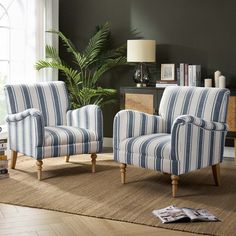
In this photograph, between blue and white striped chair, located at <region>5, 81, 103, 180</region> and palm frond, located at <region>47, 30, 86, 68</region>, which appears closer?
blue and white striped chair, located at <region>5, 81, 103, 180</region>

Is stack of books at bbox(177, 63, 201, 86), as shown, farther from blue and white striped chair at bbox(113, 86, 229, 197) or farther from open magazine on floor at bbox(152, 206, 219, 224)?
open magazine on floor at bbox(152, 206, 219, 224)

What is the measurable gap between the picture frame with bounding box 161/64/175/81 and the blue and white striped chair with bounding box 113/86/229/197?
3.98ft


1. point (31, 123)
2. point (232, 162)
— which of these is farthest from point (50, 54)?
point (232, 162)

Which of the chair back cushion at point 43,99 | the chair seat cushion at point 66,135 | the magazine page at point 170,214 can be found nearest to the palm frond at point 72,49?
the chair back cushion at point 43,99

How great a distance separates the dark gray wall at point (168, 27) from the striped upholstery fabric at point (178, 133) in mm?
1289

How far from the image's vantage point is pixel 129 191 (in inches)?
171

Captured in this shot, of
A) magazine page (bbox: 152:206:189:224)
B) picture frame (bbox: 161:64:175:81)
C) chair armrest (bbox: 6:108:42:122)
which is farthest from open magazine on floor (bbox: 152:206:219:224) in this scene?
picture frame (bbox: 161:64:175:81)

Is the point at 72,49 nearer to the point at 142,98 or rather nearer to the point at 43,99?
the point at 142,98

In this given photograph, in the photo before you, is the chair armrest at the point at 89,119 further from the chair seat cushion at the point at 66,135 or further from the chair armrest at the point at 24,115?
the chair armrest at the point at 24,115

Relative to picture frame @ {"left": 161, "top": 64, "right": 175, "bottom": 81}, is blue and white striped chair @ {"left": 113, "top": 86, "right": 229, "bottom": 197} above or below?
below

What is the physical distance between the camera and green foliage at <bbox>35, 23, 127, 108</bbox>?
6223mm

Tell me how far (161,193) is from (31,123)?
1328mm

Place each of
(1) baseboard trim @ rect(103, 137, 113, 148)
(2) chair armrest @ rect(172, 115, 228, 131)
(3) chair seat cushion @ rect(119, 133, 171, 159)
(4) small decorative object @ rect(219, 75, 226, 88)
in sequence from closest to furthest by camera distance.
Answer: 1. (2) chair armrest @ rect(172, 115, 228, 131)
2. (3) chair seat cushion @ rect(119, 133, 171, 159)
3. (4) small decorative object @ rect(219, 75, 226, 88)
4. (1) baseboard trim @ rect(103, 137, 113, 148)

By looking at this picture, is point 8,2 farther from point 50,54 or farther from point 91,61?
point 91,61
